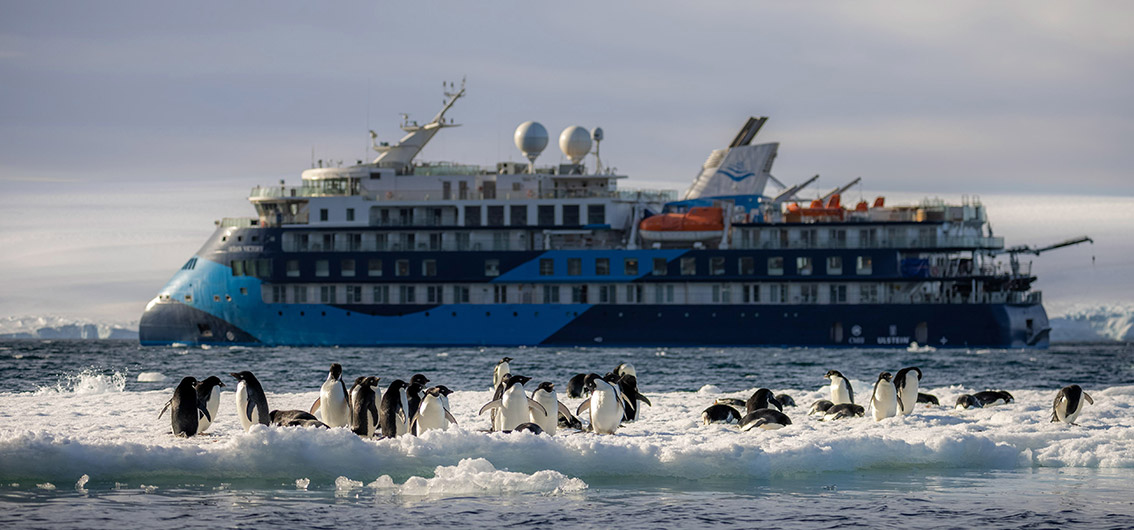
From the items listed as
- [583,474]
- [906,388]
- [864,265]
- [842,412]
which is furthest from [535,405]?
[864,265]

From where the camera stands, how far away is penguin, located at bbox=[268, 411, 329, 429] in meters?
16.8

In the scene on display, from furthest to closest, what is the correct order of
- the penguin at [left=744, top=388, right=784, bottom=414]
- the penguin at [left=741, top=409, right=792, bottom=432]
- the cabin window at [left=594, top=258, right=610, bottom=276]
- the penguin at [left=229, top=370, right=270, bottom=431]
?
the cabin window at [left=594, top=258, right=610, bottom=276]
the penguin at [left=744, top=388, right=784, bottom=414]
the penguin at [left=741, top=409, right=792, bottom=432]
the penguin at [left=229, top=370, right=270, bottom=431]

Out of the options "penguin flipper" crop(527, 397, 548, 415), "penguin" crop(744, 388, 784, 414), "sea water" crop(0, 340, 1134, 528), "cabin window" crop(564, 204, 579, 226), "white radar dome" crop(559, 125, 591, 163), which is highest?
"white radar dome" crop(559, 125, 591, 163)

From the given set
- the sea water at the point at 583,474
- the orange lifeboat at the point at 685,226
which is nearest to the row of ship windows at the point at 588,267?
the orange lifeboat at the point at 685,226

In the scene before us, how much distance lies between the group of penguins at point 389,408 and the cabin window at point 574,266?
42003mm

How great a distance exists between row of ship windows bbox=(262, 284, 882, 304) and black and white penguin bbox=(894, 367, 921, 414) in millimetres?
38382

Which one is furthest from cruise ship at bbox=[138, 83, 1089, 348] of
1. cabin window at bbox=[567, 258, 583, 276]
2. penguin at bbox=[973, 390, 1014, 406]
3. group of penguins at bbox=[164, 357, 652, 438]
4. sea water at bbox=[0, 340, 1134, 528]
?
group of penguins at bbox=[164, 357, 652, 438]

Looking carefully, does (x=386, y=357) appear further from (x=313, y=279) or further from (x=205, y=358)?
(x=313, y=279)

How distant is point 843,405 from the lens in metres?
21.2

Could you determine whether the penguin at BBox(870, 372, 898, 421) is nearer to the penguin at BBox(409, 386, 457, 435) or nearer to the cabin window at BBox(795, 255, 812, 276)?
the penguin at BBox(409, 386, 457, 435)

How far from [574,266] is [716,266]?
6611mm

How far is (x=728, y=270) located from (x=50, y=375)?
105 feet

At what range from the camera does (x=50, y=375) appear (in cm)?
3659

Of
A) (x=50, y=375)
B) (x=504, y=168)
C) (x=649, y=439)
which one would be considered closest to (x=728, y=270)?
(x=504, y=168)
